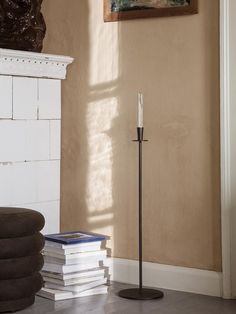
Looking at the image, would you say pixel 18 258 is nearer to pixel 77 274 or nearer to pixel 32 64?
A: pixel 77 274

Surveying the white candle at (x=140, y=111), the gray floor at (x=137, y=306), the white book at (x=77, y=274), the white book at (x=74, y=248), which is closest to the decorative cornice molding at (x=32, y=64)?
the white candle at (x=140, y=111)

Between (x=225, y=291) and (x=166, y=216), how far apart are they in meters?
0.55

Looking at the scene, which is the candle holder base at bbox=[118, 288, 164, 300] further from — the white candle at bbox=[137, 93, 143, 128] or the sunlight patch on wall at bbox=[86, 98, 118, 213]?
the white candle at bbox=[137, 93, 143, 128]

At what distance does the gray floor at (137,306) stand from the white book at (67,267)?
168 millimetres

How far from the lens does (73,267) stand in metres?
3.79

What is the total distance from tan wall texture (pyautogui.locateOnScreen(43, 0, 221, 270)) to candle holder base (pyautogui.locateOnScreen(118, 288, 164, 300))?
0.76 ft

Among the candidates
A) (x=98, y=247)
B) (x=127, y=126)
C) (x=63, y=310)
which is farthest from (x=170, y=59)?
(x=63, y=310)

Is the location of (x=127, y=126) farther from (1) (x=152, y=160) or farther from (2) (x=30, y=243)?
(2) (x=30, y=243)

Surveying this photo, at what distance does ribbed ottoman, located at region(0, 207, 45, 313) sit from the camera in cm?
336

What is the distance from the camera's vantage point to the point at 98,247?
12.9ft

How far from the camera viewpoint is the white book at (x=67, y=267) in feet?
12.4

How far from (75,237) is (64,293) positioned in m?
0.35

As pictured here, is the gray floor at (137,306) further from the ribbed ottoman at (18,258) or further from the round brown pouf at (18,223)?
the round brown pouf at (18,223)

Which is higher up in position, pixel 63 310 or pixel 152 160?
pixel 152 160
